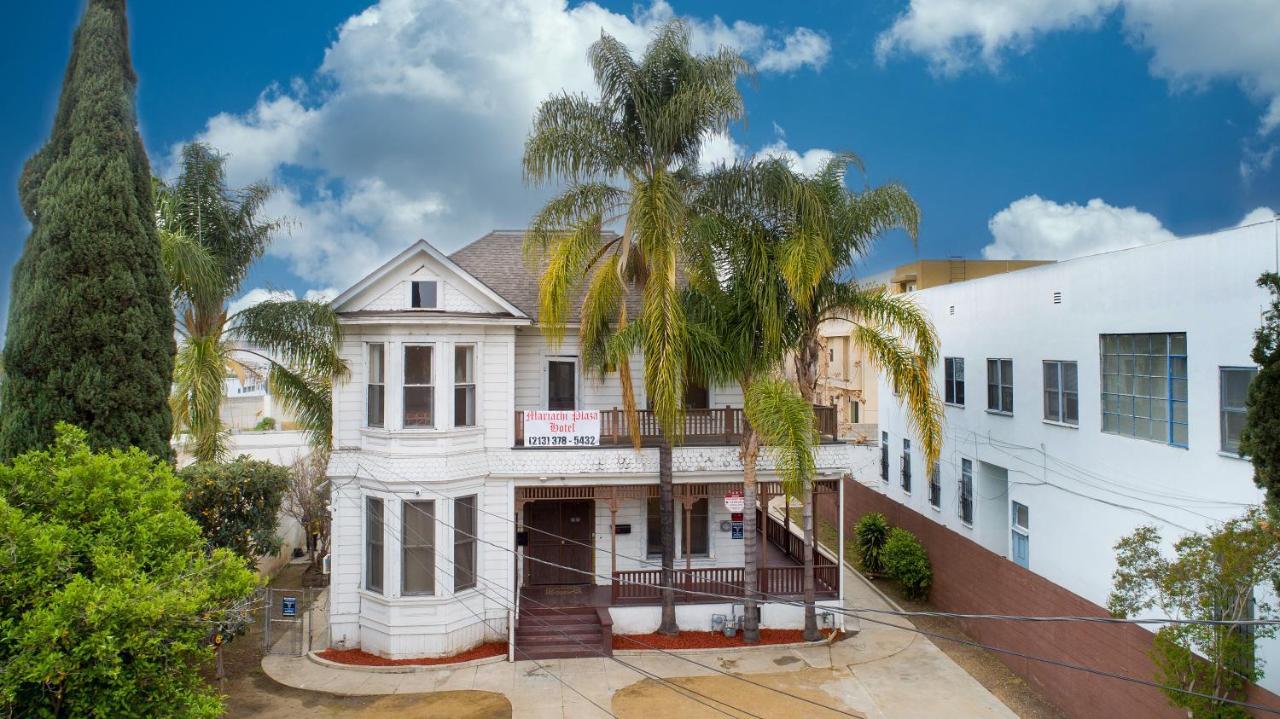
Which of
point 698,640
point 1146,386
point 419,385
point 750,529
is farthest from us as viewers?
point 698,640

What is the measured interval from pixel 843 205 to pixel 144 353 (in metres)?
13.4

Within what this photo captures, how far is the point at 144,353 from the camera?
1395cm

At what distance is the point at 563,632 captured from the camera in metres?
16.9

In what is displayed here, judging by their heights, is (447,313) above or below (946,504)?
above

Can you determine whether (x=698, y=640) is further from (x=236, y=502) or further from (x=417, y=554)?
(x=236, y=502)

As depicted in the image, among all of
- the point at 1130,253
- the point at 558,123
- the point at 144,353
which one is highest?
the point at 558,123

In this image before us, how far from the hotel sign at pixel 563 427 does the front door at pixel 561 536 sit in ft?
8.40

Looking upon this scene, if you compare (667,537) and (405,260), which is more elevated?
(405,260)

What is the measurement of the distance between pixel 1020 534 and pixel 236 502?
17.6 meters

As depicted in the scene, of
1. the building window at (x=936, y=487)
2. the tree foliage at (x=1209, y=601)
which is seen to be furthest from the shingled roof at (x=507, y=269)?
the tree foliage at (x=1209, y=601)

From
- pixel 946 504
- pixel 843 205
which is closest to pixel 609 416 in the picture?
pixel 843 205

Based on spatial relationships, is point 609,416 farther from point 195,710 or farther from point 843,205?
point 195,710

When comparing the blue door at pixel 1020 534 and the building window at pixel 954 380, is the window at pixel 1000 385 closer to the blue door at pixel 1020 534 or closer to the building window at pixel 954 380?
the building window at pixel 954 380

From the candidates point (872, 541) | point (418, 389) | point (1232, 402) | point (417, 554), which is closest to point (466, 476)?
point (417, 554)
